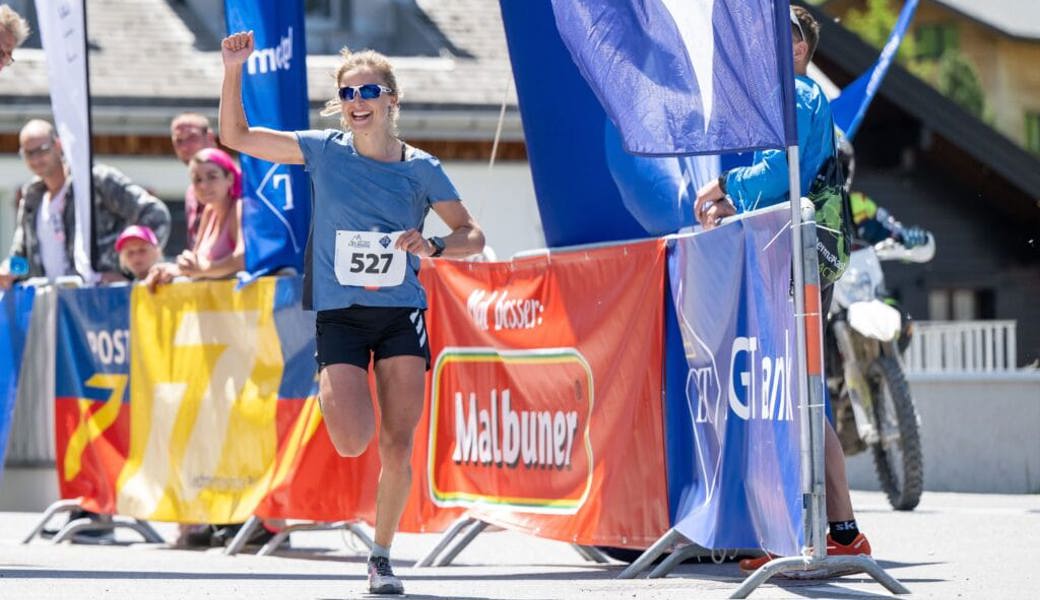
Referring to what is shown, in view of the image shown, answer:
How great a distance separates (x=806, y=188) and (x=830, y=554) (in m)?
1.33

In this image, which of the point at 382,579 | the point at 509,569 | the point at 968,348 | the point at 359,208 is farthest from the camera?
the point at 968,348

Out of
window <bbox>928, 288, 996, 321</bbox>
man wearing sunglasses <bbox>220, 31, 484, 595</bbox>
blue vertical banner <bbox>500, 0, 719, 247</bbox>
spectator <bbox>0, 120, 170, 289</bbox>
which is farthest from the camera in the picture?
window <bbox>928, 288, 996, 321</bbox>

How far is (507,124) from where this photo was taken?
1093 inches

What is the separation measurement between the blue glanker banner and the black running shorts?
3.41 ft

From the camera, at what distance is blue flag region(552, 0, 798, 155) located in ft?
25.9

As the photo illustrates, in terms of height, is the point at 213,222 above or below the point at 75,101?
below

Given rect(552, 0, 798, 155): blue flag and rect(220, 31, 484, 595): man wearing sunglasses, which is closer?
rect(552, 0, 798, 155): blue flag

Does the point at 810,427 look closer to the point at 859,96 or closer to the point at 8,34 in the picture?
the point at 8,34

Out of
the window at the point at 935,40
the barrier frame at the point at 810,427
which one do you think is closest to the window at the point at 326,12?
the barrier frame at the point at 810,427

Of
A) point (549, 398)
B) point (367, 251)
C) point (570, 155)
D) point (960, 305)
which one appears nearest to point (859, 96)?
point (570, 155)

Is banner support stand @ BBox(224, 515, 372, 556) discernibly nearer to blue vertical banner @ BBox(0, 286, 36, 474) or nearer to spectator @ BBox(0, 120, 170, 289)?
blue vertical banner @ BBox(0, 286, 36, 474)

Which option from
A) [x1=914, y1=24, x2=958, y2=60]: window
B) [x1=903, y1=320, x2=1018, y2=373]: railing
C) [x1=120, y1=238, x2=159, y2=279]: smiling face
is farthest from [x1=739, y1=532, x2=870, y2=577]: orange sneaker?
[x1=914, y1=24, x2=958, y2=60]: window

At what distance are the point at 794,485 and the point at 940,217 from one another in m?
24.8

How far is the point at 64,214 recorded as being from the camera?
44.1ft
